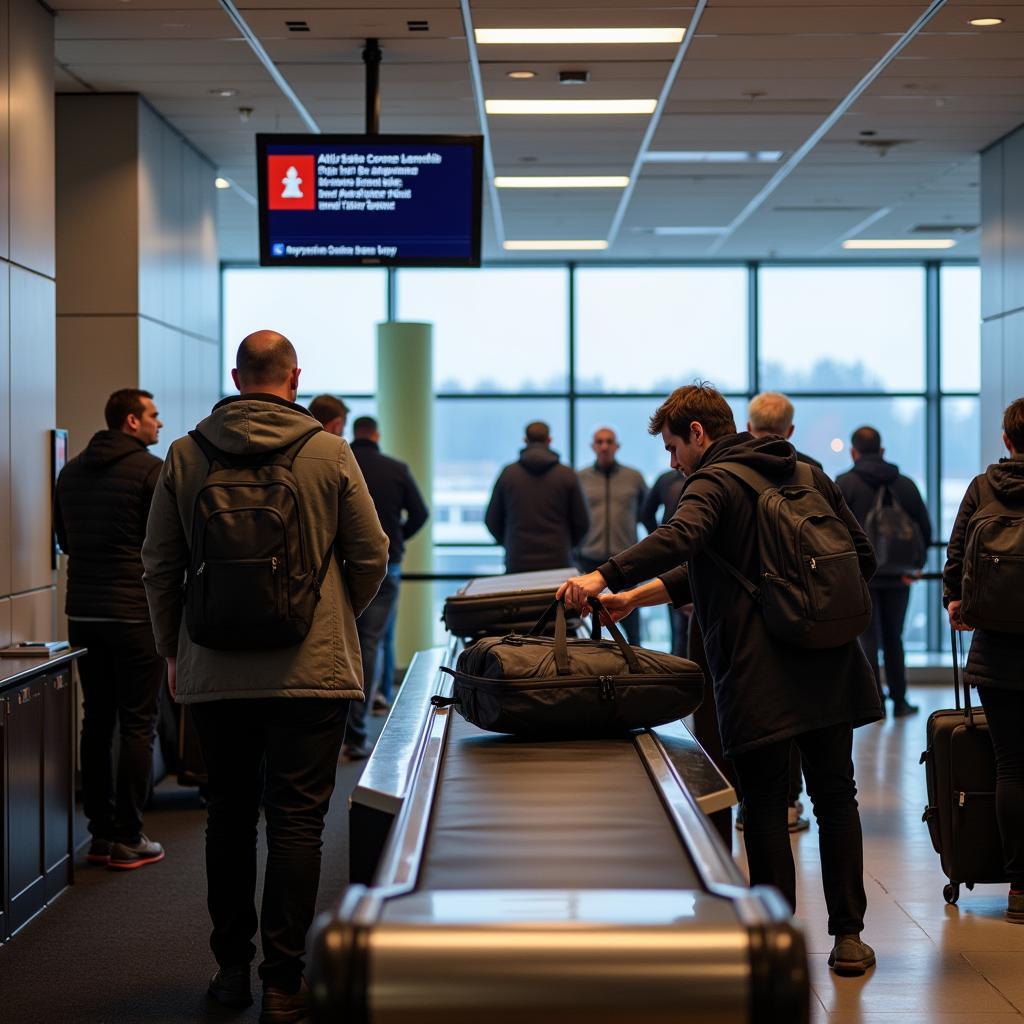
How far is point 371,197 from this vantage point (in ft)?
21.9

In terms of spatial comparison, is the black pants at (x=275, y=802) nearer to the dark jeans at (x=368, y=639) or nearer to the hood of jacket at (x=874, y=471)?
the dark jeans at (x=368, y=639)

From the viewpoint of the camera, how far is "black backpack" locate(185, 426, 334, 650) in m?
3.29

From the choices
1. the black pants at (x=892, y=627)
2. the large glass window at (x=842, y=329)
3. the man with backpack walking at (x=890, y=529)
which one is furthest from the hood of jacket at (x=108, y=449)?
the large glass window at (x=842, y=329)

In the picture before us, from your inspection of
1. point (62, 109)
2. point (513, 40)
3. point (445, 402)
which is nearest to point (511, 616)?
point (513, 40)

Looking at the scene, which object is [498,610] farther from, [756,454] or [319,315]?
[319,315]

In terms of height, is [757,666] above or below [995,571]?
below

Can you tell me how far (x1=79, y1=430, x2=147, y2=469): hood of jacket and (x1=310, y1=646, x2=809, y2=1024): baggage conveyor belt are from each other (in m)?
3.07

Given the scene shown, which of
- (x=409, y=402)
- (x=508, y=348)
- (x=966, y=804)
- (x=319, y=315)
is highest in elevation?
(x=319, y=315)

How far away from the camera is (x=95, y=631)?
528cm

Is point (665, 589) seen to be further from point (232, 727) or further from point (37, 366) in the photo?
point (37, 366)

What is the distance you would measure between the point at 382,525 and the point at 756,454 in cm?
419

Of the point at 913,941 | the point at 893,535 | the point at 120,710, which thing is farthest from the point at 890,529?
the point at 120,710

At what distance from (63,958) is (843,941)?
2.31m

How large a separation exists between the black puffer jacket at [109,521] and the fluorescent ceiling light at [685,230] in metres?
7.55
